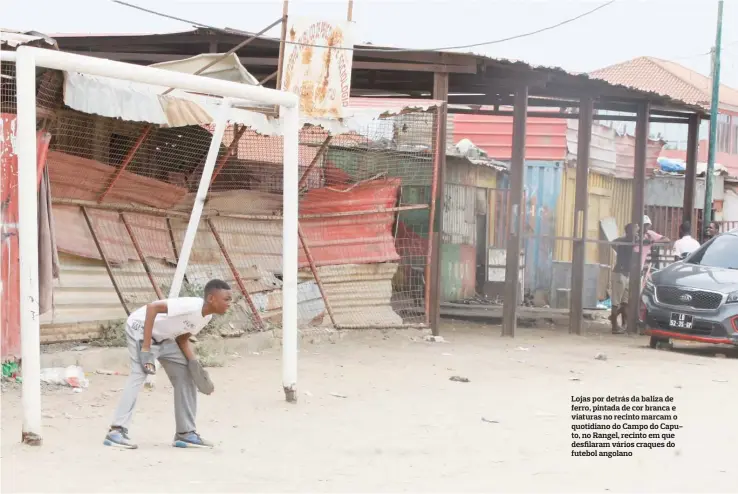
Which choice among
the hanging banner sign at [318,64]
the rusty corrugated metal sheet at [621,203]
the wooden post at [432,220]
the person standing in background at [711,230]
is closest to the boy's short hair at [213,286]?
the hanging banner sign at [318,64]

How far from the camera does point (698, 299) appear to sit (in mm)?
12852

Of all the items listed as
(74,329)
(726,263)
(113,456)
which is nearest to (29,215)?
(113,456)

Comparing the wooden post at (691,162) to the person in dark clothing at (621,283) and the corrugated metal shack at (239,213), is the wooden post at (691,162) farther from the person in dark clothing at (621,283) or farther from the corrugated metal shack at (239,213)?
the corrugated metal shack at (239,213)

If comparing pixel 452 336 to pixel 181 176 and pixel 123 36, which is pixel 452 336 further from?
pixel 123 36

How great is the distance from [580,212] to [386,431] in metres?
7.94

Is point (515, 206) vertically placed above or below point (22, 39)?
below

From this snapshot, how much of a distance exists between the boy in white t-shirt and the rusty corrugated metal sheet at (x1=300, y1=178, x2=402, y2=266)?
6.11m

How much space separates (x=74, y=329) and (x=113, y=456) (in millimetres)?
3915

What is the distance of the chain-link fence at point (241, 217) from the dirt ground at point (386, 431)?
1.23 m

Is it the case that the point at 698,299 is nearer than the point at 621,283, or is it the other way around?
the point at 698,299

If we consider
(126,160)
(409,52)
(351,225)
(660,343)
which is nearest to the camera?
(126,160)

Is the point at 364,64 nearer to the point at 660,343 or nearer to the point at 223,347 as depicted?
the point at 223,347

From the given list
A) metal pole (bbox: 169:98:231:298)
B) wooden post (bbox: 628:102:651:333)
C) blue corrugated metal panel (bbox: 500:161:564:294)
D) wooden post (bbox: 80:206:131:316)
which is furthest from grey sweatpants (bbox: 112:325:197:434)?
blue corrugated metal panel (bbox: 500:161:564:294)

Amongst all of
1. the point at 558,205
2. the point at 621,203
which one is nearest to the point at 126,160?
the point at 558,205
